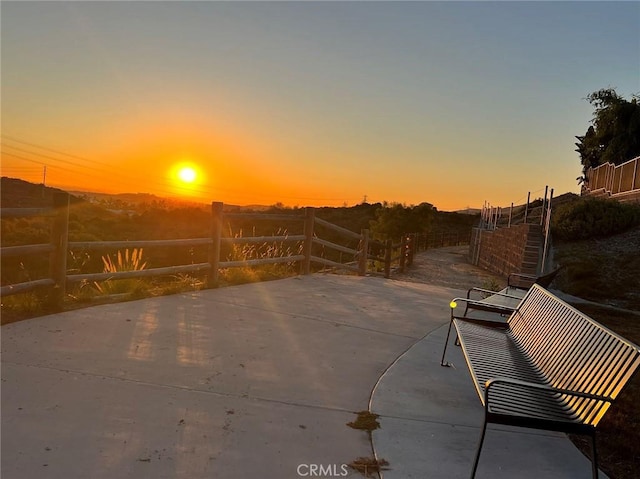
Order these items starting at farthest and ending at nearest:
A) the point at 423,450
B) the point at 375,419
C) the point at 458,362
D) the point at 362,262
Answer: the point at 362,262 → the point at 458,362 → the point at 375,419 → the point at 423,450

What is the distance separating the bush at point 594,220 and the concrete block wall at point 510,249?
0.79 meters

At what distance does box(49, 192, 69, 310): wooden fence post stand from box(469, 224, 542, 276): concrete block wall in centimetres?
1153

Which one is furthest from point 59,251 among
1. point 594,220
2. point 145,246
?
point 594,220

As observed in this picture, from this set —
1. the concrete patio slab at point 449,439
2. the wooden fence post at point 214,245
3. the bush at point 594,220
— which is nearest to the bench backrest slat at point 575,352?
the concrete patio slab at point 449,439

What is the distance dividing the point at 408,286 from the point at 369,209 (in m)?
51.4

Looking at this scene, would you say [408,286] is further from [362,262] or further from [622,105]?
[622,105]

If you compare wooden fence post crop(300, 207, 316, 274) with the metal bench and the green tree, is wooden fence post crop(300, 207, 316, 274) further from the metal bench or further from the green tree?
the green tree

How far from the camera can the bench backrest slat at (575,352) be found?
8.50 ft

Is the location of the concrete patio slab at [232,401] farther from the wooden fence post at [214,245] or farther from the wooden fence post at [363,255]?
the wooden fence post at [363,255]

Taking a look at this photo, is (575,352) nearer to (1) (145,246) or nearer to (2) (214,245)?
(1) (145,246)

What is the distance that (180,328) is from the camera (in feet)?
17.1

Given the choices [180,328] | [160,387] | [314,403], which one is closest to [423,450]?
[314,403]

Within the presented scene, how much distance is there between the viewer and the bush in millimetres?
14211

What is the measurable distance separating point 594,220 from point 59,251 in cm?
1379
